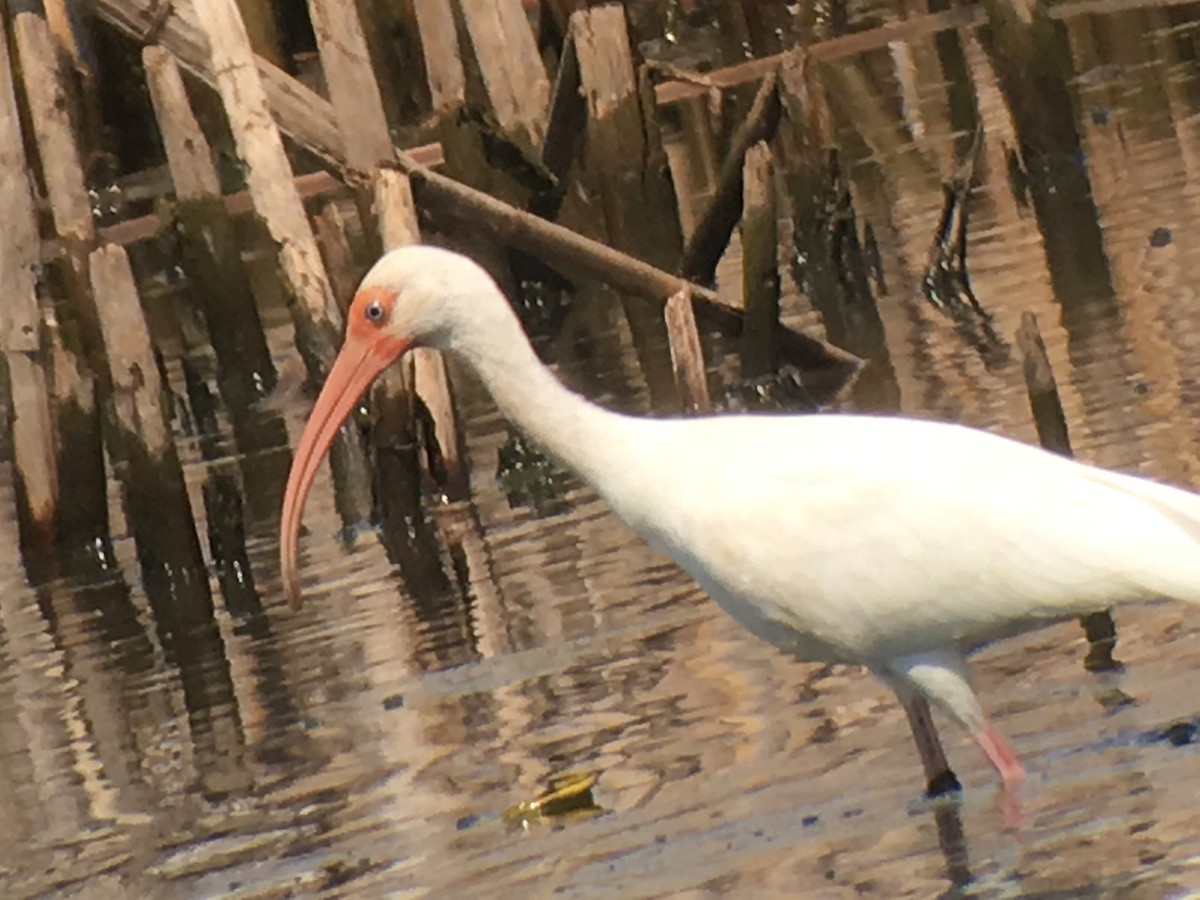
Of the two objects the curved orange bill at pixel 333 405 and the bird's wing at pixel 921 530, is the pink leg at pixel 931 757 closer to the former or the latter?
the bird's wing at pixel 921 530

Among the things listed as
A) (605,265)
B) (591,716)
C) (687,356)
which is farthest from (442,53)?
(591,716)

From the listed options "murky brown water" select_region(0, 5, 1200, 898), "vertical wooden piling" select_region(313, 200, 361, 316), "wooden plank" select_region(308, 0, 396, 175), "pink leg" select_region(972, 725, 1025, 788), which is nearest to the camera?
"murky brown water" select_region(0, 5, 1200, 898)

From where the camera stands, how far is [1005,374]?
498 inches

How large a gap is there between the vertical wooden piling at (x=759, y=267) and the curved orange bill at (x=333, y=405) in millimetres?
3748

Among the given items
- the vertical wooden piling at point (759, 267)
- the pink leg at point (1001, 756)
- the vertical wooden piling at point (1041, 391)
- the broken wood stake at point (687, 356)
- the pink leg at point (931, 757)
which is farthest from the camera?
the vertical wooden piling at point (759, 267)

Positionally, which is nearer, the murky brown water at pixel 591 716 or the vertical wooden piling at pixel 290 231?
the murky brown water at pixel 591 716

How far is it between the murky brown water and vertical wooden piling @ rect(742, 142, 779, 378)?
607 mm

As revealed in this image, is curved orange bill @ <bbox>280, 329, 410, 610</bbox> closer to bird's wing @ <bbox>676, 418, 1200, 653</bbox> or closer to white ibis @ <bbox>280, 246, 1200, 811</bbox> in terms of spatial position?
white ibis @ <bbox>280, 246, 1200, 811</bbox>

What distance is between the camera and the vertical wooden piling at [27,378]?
509 inches

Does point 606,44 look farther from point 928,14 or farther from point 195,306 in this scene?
point 928,14

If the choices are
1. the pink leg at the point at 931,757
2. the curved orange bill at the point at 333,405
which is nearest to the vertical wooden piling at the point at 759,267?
the curved orange bill at the point at 333,405

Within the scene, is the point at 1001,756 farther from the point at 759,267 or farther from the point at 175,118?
the point at 175,118

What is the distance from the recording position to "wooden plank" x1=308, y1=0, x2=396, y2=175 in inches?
535

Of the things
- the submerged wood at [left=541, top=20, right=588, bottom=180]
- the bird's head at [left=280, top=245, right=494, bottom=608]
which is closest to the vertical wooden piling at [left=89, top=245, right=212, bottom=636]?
the bird's head at [left=280, top=245, right=494, bottom=608]
